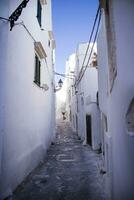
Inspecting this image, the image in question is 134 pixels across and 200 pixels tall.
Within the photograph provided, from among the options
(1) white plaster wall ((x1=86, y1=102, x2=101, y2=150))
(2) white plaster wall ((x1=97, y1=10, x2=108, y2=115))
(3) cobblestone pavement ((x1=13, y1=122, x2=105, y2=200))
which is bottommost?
(3) cobblestone pavement ((x1=13, y1=122, x2=105, y2=200))

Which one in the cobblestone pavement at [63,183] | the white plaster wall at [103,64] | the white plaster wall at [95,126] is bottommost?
the cobblestone pavement at [63,183]

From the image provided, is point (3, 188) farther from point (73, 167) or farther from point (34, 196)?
point (73, 167)

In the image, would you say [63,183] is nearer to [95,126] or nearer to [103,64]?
[103,64]

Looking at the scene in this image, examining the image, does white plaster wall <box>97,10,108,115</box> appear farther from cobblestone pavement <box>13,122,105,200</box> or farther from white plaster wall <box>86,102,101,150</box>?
white plaster wall <box>86,102,101,150</box>

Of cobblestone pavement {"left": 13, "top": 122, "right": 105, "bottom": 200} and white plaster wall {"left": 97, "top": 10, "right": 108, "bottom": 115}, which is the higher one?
white plaster wall {"left": 97, "top": 10, "right": 108, "bottom": 115}

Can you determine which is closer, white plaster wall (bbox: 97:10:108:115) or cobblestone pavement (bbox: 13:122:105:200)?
cobblestone pavement (bbox: 13:122:105:200)

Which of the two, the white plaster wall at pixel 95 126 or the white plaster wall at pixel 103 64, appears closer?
the white plaster wall at pixel 103 64

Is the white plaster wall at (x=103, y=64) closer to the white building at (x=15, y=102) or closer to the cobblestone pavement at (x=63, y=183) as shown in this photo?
the cobblestone pavement at (x=63, y=183)

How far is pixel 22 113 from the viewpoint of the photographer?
217 inches

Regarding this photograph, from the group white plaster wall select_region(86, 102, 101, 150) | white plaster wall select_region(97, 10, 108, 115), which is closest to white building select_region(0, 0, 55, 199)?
white plaster wall select_region(97, 10, 108, 115)

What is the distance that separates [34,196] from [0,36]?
3544 millimetres

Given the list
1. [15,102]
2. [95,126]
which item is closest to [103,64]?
[15,102]

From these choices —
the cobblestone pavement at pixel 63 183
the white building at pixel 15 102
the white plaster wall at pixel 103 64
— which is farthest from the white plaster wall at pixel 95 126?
the white plaster wall at pixel 103 64

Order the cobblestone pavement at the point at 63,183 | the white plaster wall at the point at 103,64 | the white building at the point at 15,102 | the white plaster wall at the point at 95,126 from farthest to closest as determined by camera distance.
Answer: the white plaster wall at the point at 95,126
the white plaster wall at the point at 103,64
the cobblestone pavement at the point at 63,183
the white building at the point at 15,102
